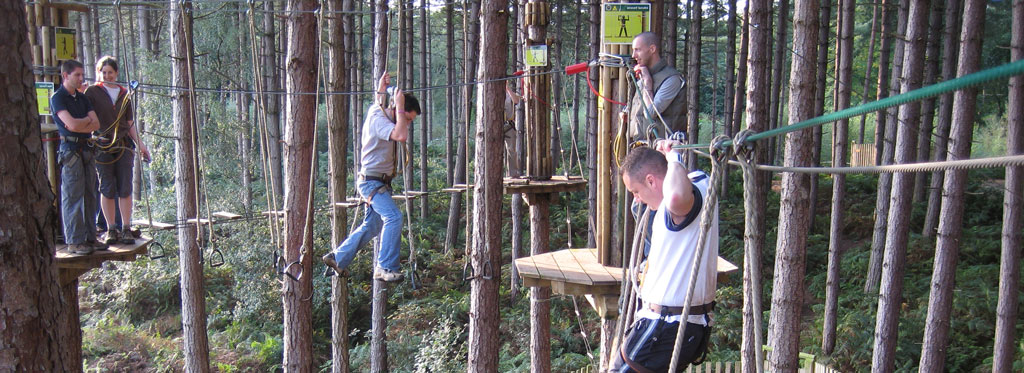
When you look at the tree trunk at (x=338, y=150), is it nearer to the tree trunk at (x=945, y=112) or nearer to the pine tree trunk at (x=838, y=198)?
the pine tree trunk at (x=838, y=198)

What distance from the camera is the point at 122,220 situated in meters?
6.38

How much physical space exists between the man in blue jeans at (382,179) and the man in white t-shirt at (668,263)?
303 cm

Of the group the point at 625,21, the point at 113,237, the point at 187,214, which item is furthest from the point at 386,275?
the point at 187,214

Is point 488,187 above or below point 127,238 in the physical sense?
above

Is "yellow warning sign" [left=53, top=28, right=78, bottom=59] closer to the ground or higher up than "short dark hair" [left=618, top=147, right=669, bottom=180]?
higher up

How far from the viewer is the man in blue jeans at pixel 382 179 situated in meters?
6.01

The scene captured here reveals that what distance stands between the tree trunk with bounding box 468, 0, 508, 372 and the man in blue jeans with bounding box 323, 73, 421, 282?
1.00m

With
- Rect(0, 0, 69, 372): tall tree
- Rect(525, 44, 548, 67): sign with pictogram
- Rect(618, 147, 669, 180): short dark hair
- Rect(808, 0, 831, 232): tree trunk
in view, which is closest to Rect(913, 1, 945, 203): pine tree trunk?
Rect(808, 0, 831, 232): tree trunk

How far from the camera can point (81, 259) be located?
228 inches

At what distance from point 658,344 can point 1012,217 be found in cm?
608

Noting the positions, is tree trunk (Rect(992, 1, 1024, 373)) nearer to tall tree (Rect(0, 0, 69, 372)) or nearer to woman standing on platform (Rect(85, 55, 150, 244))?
tall tree (Rect(0, 0, 69, 372))

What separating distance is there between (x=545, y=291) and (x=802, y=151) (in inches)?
140

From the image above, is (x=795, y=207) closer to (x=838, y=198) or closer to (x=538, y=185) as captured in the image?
(x=538, y=185)

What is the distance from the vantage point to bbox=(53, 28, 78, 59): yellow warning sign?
597cm
